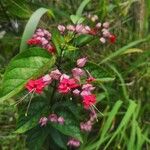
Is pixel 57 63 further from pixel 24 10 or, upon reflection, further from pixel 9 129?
pixel 9 129

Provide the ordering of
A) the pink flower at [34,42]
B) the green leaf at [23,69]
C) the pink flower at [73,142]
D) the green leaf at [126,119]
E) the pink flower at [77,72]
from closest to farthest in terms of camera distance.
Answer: the green leaf at [23,69], the pink flower at [77,72], the pink flower at [34,42], the pink flower at [73,142], the green leaf at [126,119]

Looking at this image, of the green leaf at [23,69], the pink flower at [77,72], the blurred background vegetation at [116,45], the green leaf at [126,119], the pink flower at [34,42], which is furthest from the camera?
the blurred background vegetation at [116,45]

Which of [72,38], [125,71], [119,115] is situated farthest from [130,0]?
[72,38]

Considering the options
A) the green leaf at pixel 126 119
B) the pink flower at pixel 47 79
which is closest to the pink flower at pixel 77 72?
the pink flower at pixel 47 79

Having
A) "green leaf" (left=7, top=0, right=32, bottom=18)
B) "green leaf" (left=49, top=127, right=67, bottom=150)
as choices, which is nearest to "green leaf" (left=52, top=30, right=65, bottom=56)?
"green leaf" (left=49, top=127, right=67, bottom=150)

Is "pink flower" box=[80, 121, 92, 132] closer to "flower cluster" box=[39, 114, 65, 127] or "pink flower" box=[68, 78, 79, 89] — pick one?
"flower cluster" box=[39, 114, 65, 127]

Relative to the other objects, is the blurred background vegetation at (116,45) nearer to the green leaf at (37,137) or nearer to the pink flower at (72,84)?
the green leaf at (37,137)
